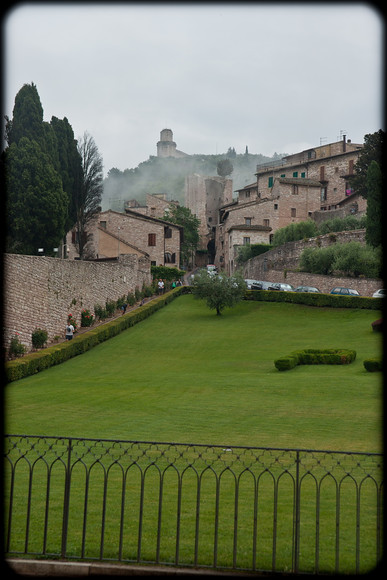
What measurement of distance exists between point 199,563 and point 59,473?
4.30 metres

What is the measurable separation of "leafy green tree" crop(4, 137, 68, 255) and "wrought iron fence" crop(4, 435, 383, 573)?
33204 millimetres

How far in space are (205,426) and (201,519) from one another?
5.93m

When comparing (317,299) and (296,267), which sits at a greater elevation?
(296,267)

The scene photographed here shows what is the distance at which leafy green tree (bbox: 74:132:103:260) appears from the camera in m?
56.9

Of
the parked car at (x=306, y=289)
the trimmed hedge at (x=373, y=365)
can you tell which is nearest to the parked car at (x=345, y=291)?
the parked car at (x=306, y=289)

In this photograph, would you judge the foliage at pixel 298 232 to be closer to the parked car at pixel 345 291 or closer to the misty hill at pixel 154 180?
the parked car at pixel 345 291

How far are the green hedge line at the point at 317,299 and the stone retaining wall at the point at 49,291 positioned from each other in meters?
11.1

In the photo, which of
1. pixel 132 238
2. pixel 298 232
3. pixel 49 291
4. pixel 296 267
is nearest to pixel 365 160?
pixel 298 232

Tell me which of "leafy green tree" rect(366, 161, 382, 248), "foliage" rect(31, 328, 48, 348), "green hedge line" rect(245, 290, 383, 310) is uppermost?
"leafy green tree" rect(366, 161, 382, 248)

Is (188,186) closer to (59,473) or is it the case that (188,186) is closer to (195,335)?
(195,335)

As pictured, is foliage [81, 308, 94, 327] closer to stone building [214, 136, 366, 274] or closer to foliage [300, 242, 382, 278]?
foliage [300, 242, 382, 278]

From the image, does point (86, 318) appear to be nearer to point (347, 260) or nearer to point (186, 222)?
point (347, 260)

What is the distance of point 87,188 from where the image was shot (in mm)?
57438

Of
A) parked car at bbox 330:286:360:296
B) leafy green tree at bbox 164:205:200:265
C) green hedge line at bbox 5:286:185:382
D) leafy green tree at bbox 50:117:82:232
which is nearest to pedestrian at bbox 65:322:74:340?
green hedge line at bbox 5:286:185:382
